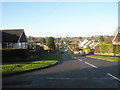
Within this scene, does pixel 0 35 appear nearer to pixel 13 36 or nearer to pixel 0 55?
pixel 13 36

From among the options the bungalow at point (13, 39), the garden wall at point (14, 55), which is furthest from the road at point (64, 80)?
the bungalow at point (13, 39)

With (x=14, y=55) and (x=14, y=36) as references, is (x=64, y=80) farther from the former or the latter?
(x=14, y=36)

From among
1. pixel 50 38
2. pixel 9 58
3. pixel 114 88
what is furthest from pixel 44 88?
pixel 50 38

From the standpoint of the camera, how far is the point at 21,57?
71.9 ft

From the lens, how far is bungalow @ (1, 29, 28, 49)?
111 feet

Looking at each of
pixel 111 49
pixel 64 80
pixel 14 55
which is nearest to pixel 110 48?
pixel 111 49

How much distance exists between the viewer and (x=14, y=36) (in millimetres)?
Answer: 36094

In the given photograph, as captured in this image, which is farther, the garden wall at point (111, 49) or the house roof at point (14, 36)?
Answer: the garden wall at point (111, 49)

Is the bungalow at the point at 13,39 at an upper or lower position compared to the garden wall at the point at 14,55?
upper

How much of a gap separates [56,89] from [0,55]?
55.8 feet

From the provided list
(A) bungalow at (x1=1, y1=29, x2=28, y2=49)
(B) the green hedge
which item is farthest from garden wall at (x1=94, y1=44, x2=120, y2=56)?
(A) bungalow at (x1=1, y1=29, x2=28, y2=49)

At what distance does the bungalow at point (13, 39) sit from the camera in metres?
33.9

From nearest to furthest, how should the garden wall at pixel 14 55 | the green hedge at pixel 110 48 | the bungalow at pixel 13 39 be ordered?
the garden wall at pixel 14 55 → the bungalow at pixel 13 39 → the green hedge at pixel 110 48

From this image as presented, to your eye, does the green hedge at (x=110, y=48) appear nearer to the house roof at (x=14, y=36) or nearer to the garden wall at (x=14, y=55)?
the garden wall at (x=14, y=55)
